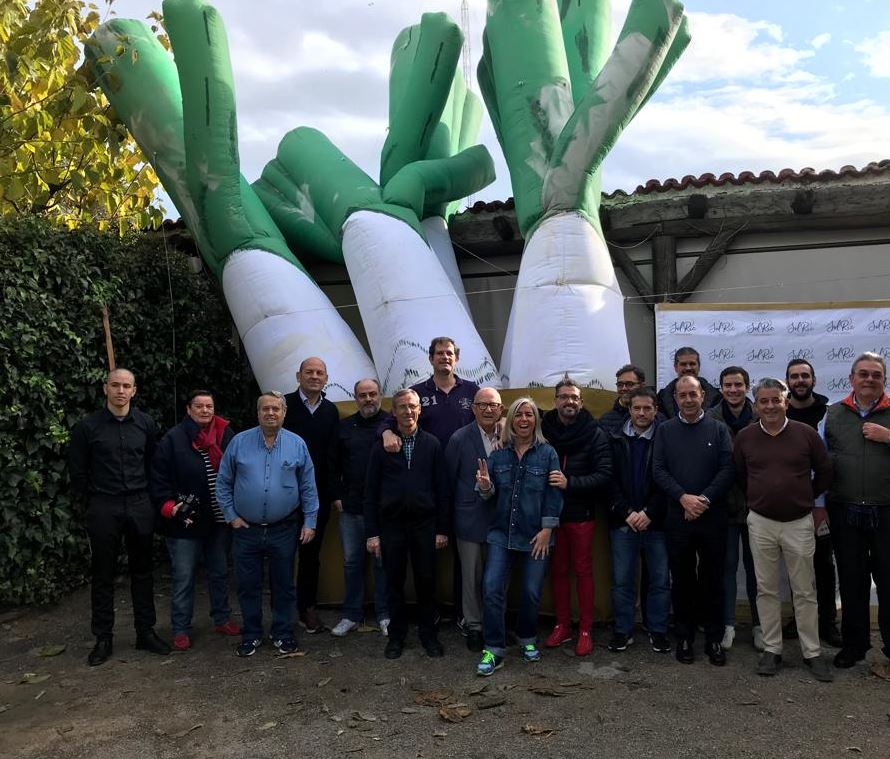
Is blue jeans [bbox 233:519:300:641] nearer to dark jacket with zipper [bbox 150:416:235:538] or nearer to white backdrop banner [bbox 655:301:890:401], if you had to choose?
dark jacket with zipper [bbox 150:416:235:538]

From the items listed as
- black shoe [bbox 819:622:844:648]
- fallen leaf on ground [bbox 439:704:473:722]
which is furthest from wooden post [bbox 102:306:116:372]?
black shoe [bbox 819:622:844:648]

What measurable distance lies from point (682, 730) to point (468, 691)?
3.32ft

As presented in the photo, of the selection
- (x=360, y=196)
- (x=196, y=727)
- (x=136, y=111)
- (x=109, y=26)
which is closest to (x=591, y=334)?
(x=360, y=196)

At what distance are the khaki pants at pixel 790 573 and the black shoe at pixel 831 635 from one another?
1.37 feet

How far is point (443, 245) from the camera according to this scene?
6.68m

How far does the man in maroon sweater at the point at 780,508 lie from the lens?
12.4ft

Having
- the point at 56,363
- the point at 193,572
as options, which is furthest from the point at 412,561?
the point at 56,363

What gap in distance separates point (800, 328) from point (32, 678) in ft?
16.9

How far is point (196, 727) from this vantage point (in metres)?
3.45

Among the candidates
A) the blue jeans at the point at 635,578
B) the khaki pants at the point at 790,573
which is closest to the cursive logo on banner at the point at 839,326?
the khaki pants at the point at 790,573

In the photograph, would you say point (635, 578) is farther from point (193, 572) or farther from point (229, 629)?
point (193, 572)

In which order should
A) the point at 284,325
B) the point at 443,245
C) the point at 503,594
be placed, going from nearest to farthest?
the point at 503,594 < the point at 284,325 < the point at 443,245

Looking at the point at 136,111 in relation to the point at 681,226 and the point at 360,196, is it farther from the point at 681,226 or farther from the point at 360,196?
the point at 681,226

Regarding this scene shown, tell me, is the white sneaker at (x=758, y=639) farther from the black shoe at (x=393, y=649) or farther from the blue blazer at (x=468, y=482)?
the black shoe at (x=393, y=649)
